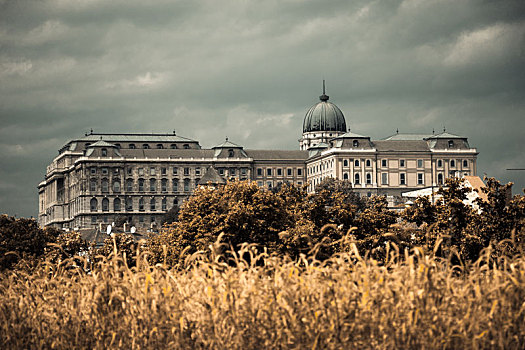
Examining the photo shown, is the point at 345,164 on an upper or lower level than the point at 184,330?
upper

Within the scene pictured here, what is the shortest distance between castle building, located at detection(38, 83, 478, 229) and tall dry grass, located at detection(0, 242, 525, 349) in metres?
161

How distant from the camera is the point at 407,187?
587ft

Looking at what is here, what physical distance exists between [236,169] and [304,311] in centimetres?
18023

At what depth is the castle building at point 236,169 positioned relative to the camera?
588ft

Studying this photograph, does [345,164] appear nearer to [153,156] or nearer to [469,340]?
[153,156]

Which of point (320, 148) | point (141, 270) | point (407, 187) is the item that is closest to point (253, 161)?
point (320, 148)

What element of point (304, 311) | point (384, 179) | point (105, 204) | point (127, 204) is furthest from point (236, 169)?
point (304, 311)

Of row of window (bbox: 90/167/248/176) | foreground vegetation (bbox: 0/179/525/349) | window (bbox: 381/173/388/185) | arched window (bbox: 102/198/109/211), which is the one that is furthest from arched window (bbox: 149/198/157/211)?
foreground vegetation (bbox: 0/179/525/349)

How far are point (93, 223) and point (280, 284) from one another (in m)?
179

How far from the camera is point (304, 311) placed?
11023 millimetres

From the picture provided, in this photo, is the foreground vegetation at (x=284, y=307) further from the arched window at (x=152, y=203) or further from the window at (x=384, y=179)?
the arched window at (x=152, y=203)

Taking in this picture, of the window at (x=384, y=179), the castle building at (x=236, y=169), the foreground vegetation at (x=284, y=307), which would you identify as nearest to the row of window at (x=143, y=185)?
the castle building at (x=236, y=169)

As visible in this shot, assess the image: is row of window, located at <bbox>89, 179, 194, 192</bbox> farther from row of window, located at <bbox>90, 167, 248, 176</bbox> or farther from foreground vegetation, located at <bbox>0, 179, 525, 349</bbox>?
foreground vegetation, located at <bbox>0, 179, 525, 349</bbox>

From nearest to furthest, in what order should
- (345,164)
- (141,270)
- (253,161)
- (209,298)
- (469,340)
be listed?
(469,340)
(209,298)
(141,270)
(345,164)
(253,161)
